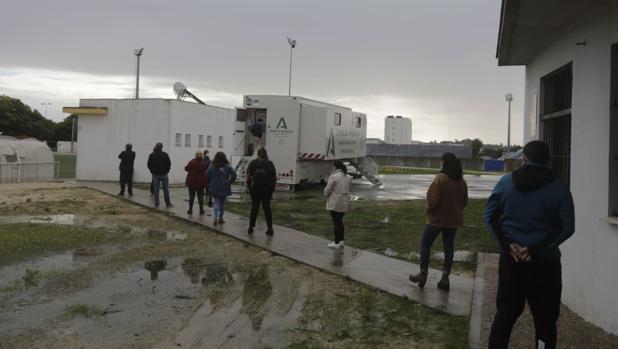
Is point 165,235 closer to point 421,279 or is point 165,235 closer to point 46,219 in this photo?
point 46,219

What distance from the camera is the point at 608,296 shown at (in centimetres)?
525

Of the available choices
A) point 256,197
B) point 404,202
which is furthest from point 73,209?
point 404,202

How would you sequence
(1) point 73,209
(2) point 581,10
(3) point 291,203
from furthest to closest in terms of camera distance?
(3) point 291,203 → (1) point 73,209 → (2) point 581,10

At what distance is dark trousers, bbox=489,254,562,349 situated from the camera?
405 centimetres

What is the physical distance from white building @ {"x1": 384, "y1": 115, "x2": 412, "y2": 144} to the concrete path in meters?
102

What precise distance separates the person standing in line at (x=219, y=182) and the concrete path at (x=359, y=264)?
14.0 inches

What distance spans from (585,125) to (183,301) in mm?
4904

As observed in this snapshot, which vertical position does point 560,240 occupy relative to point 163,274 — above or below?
above

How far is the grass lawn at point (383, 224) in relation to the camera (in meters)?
10.4

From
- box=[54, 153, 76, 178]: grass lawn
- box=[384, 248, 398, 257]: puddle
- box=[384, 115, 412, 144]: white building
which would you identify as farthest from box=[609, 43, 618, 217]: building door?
box=[384, 115, 412, 144]: white building

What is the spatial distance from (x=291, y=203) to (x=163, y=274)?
32.2 feet

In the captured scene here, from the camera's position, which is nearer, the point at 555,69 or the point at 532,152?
the point at 532,152

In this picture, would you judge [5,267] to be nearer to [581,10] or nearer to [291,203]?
[581,10]

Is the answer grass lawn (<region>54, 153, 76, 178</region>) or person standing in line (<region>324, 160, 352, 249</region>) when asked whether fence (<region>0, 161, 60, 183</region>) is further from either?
person standing in line (<region>324, 160, 352, 249</region>)
